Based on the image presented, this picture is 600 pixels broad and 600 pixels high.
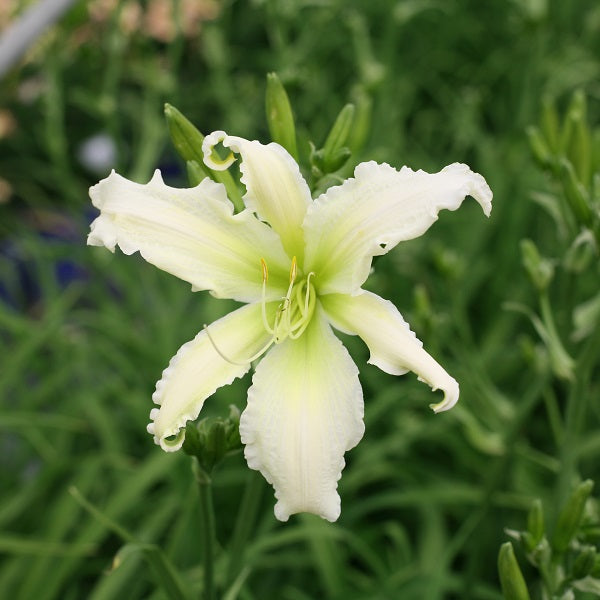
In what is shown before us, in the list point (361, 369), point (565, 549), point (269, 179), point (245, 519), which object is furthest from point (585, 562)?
point (361, 369)

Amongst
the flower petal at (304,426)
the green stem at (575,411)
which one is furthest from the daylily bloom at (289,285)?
the green stem at (575,411)

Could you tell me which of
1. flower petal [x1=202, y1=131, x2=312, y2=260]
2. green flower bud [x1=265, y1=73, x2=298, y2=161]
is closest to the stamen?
flower petal [x1=202, y1=131, x2=312, y2=260]

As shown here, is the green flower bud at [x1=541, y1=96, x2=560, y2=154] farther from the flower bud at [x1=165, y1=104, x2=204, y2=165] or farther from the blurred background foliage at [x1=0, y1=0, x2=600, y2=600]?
the flower bud at [x1=165, y1=104, x2=204, y2=165]

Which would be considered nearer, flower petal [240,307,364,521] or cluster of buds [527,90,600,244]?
flower petal [240,307,364,521]

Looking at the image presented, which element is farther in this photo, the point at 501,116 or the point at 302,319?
the point at 501,116

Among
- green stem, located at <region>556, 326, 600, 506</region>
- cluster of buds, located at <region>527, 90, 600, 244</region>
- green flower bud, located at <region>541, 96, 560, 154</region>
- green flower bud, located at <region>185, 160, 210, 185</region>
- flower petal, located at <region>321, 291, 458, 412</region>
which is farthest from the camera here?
green flower bud, located at <region>541, 96, 560, 154</region>

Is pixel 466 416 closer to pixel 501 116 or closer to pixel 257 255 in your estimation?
pixel 257 255

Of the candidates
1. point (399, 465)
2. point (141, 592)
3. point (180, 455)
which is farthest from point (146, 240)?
point (399, 465)
